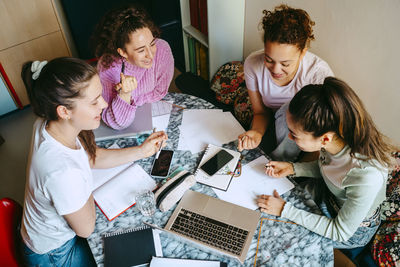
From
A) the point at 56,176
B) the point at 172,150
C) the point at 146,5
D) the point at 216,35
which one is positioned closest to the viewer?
the point at 56,176

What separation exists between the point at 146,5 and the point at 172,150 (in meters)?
2.19

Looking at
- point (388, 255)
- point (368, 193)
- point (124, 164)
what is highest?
point (368, 193)

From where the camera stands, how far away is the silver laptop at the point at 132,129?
5.24 ft

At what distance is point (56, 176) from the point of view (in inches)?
42.2

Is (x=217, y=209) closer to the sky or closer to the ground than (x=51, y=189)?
closer to the ground

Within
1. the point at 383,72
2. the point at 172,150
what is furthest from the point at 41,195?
the point at 383,72

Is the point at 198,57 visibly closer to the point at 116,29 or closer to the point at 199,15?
the point at 199,15

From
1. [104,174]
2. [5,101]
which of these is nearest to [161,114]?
[104,174]

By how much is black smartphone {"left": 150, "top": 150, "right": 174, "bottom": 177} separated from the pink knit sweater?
310 mm

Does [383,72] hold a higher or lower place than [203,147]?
higher

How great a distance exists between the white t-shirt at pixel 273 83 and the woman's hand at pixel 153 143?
25.5 inches

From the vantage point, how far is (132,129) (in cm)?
163

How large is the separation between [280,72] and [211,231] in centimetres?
87

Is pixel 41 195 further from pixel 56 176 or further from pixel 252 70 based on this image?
pixel 252 70
